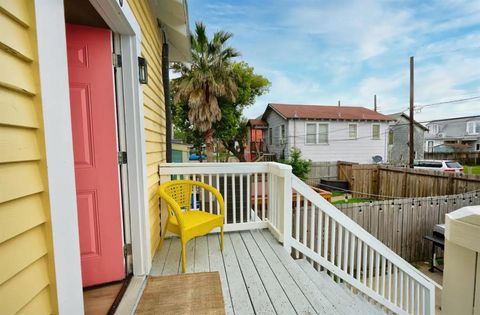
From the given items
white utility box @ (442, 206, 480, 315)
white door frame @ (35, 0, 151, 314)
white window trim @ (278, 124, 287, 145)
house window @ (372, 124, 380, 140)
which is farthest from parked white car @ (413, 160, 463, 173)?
white door frame @ (35, 0, 151, 314)

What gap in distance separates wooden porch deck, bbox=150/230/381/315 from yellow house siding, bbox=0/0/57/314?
1.32 m

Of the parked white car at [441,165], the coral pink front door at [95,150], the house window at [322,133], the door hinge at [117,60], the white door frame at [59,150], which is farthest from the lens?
the house window at [322,133]

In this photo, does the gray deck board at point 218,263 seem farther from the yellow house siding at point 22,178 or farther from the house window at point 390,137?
the house window at point 390,137

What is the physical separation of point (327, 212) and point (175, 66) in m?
8.74

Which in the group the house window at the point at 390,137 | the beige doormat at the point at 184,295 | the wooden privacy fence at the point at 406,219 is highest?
the house window at the point at 390,137

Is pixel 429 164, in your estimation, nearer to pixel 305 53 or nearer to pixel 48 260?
pixel 305 53

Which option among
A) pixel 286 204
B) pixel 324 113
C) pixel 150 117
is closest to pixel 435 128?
pixel 324 113

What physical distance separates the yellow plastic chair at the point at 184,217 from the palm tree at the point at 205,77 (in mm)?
6483

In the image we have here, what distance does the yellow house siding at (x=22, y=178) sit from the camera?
0.71 metres

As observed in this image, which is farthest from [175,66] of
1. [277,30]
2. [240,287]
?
[240,287]

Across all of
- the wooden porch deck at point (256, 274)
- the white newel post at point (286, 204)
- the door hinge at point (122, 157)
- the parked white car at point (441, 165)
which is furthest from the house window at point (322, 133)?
the door hinge at point (122, 157)

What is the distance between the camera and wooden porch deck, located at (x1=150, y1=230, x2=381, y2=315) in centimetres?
176

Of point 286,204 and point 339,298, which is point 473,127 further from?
point 339,298

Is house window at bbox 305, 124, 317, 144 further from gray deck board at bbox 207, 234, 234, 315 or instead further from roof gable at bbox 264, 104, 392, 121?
gray deck board at bbox 207, 234, 234, 315
